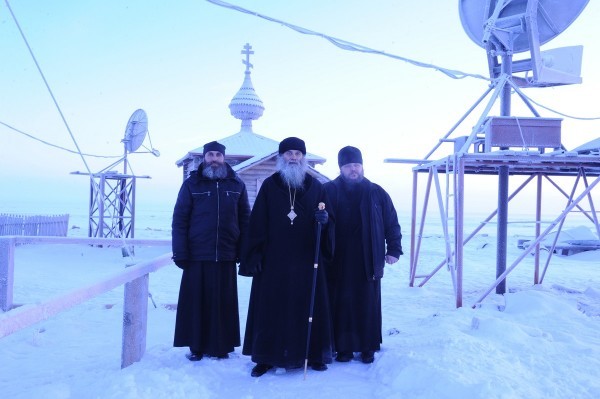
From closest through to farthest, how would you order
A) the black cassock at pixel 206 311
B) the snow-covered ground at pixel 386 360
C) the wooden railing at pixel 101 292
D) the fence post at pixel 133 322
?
1. the wooden railing at pixel 101 292
2. the snow-covered ground at pixel 386 360
3. the fence post at pixel 133 322
4. the black cassock at pixel 206 311

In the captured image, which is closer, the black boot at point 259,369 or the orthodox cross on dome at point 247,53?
the black boot at point 259,369

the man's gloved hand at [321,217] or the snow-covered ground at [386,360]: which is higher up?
the man's gloved hand at [321,217]

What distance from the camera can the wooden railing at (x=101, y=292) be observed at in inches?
84.5

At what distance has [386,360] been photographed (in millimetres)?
3809

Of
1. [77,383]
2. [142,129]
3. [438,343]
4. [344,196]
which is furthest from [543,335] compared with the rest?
[142,129]

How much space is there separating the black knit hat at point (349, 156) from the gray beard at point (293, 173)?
56cm

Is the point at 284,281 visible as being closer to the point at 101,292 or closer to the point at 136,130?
the point at 101,292

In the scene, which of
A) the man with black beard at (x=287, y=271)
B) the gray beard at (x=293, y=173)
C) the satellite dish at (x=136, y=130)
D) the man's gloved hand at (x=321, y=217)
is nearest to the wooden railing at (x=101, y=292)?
the man with black beard at (x=287, y=271)

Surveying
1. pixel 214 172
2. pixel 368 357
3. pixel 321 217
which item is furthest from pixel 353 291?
pixel 214 172

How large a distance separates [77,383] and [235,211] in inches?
71.5

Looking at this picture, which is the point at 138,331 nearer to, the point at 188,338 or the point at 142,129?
the point at 188,338

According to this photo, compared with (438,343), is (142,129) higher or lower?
higher

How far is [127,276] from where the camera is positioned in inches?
136

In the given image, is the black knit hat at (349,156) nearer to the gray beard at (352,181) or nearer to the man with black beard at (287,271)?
the gray beard at (352,181)
